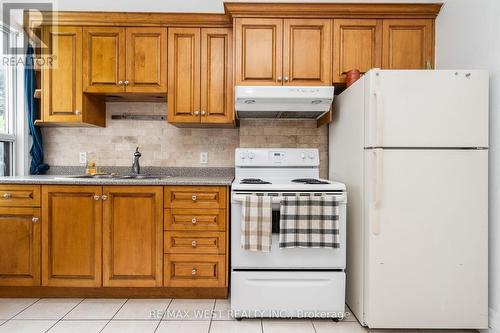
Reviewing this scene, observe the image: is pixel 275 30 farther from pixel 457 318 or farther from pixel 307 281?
pixel 457 318

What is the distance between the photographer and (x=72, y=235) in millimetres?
2232

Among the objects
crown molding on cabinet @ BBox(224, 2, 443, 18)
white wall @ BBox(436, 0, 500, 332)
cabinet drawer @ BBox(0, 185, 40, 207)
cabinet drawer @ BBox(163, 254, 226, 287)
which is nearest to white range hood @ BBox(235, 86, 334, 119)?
crown molding on cabinet @ BBox(224, 2, 443, 18)

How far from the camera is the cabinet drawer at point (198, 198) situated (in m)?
2.23

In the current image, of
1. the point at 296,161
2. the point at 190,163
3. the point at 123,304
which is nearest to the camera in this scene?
the point at 123,304

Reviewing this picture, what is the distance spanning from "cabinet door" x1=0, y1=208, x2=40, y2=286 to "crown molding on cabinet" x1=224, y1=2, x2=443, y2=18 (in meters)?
2.21

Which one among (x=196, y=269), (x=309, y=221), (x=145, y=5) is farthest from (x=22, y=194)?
(x=309, y=221)

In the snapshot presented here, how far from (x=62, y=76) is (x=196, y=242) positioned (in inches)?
71.6

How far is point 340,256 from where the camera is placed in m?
2.02

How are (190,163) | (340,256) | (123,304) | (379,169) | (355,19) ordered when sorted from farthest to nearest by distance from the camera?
(190,163) → (355,19) → (123,304) → (340,256) → (379,169)

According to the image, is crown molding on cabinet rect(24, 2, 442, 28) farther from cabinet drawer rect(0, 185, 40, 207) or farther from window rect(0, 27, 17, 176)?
cabinet drawer rect(0, 185, 40, 207)

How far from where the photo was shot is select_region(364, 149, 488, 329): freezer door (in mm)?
1832

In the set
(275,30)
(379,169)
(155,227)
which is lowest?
(155,227)

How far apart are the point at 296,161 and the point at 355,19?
1.24 meters

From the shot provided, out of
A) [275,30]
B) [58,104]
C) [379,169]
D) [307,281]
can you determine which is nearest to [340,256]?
[307,281]
